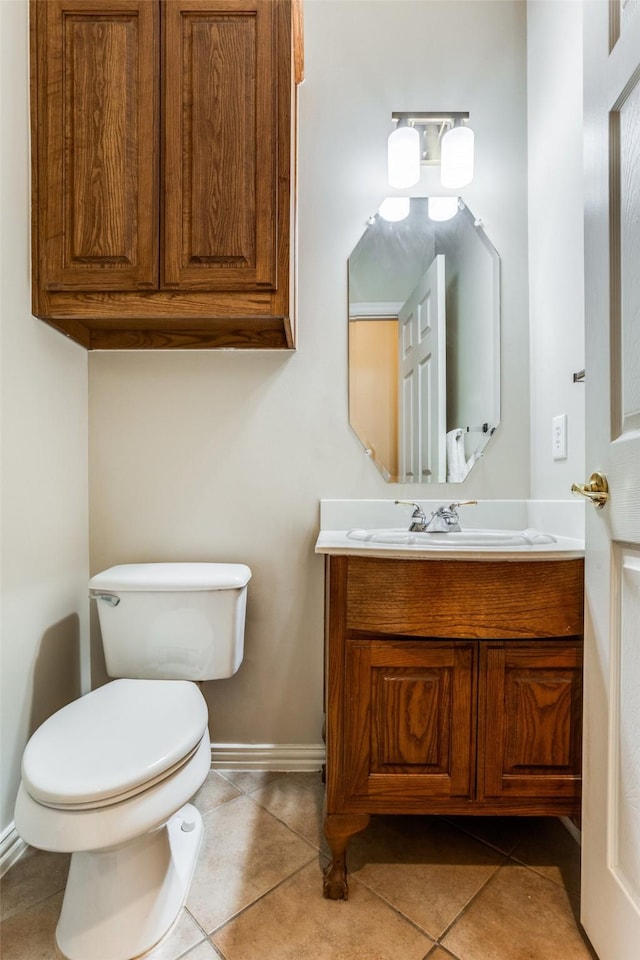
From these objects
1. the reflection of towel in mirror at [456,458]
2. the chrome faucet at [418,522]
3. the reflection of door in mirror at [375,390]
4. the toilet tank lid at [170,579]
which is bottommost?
the toilet tank lid at [170,579]

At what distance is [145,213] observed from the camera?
119cm

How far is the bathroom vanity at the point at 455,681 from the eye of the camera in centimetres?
100

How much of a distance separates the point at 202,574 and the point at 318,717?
642 mm

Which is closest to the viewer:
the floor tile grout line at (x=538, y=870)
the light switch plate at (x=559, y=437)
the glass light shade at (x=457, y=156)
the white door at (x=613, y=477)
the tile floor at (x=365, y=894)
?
the white door at (x=613, y=477)

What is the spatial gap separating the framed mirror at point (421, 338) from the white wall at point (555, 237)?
154mm

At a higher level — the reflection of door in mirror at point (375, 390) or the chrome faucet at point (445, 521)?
the reflection of door in mirror at point (375, 390)

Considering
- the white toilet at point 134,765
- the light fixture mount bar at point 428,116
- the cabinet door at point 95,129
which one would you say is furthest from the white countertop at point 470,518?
the light fixture mount bar at point 428,116

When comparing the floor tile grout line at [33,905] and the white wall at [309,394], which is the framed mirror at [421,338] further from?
the floor tile grout line at [33,905]

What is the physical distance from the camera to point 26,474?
122 cm

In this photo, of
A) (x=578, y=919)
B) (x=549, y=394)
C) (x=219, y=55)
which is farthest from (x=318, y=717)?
(x=219, y=55)

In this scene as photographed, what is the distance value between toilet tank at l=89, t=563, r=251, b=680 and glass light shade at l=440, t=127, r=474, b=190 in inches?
54.5

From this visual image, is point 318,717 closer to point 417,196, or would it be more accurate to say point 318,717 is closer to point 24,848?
point 24,848

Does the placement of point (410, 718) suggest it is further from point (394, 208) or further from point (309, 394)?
point (394, 208)

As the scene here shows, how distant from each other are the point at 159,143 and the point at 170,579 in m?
1.14
